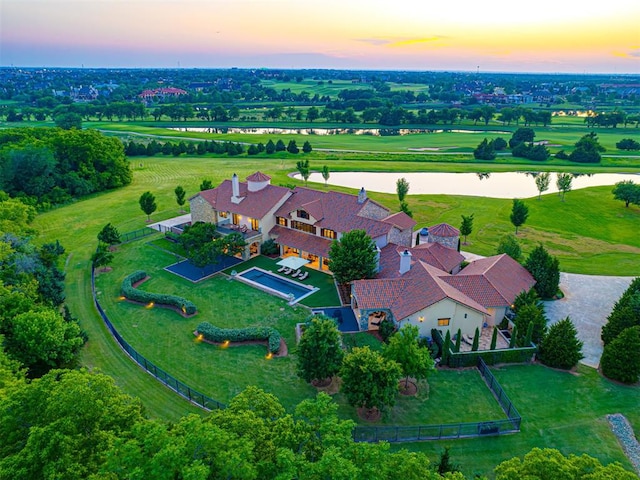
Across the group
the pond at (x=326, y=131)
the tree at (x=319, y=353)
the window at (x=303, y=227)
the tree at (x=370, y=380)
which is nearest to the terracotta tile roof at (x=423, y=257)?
the window at (x=303, y=227)

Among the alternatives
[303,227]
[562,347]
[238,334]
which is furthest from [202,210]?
[562,347]

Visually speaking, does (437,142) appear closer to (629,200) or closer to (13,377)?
(629,200)

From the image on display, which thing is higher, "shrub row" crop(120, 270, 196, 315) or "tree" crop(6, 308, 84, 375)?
"tree" crop(6, 308, 84, 375)

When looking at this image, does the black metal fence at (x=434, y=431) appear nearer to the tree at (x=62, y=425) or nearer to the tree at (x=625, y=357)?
the tree at (x=625, y=357)

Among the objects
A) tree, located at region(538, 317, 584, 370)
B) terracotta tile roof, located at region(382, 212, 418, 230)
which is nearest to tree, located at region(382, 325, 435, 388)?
tree, located at region(538, 317, 584, 370)

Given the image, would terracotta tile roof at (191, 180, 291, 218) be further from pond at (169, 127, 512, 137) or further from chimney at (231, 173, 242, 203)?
pond at (169, 127, 512, 137)
